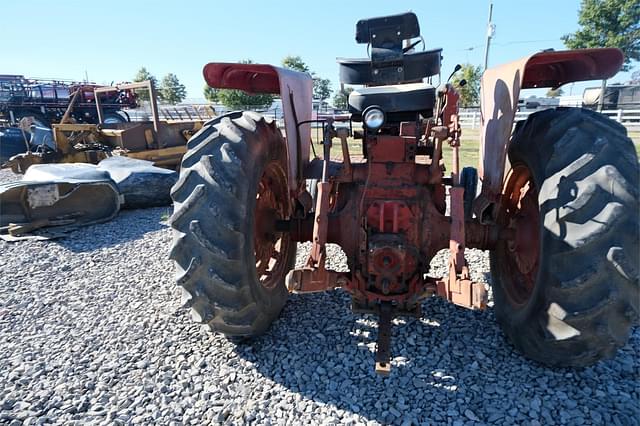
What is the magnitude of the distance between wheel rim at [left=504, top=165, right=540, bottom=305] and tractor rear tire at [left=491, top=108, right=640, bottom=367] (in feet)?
1.06

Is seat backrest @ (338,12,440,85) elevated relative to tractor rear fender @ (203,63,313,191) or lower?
elevated

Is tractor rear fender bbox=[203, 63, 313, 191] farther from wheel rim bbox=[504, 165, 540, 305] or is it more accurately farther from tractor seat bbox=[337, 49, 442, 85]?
wheel rim bbox=[504, 165, 540, 305]

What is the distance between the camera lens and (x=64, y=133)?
9.98m

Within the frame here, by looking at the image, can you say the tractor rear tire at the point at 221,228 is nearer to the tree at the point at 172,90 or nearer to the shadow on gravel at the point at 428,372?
the shadow on gravel at the point at 428,372

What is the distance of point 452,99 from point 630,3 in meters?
31.4

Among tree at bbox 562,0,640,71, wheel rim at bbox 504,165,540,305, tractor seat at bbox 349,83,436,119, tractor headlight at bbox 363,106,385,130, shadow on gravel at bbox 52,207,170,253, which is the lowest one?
shadow on gravel at bbox 52,207,170,253

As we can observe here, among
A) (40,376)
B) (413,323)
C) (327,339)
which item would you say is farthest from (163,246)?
(413,323)

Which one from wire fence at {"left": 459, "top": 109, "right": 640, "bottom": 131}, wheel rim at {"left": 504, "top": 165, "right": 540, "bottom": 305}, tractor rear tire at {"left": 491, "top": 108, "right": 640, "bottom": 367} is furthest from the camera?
wire fence at {"left": 459, "top": 109, "right": 640, "bottom": 131}

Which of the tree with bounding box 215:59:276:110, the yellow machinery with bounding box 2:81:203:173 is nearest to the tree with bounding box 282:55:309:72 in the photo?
the tree with bounding box 215:59:276:110

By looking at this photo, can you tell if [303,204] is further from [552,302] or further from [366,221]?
[552,302]

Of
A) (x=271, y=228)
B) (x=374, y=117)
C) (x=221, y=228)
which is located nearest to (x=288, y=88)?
(x=374, y=117)

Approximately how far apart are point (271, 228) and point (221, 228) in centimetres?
69

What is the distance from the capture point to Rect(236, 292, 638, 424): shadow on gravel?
2205 mm

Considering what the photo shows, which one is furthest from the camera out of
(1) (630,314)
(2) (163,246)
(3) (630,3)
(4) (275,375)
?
(3) (630,3)
